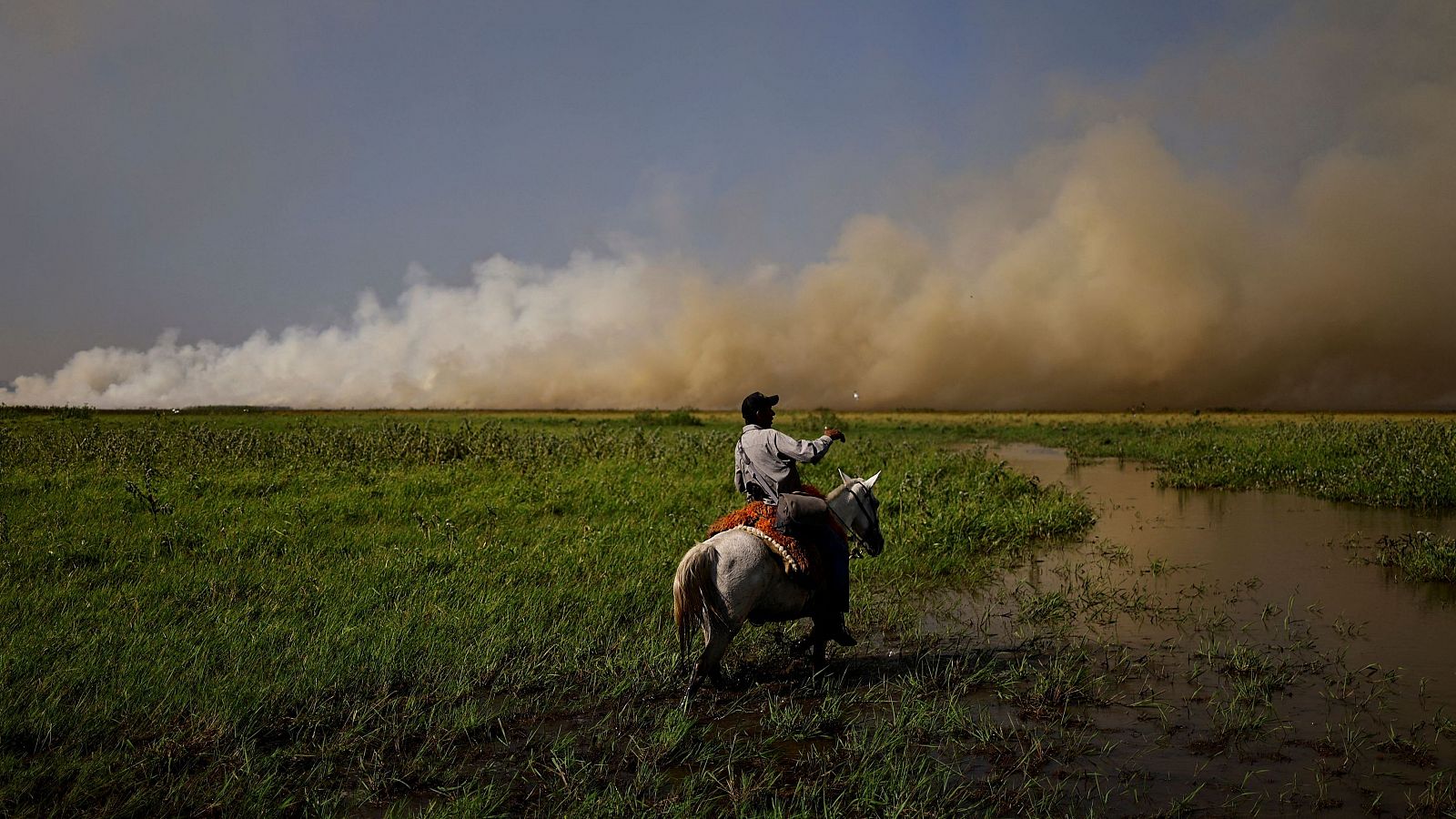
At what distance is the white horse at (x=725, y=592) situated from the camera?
20.9 ft

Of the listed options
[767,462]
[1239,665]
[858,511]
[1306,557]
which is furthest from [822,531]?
[1306,557]

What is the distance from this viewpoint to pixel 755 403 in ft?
23.0

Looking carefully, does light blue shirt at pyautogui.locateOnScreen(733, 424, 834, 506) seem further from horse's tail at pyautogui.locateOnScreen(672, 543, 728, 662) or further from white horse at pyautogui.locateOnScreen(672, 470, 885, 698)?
horse's tail at pyautogui.locateOnScreen(672, 543, 728, 662)

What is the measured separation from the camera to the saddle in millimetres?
6742

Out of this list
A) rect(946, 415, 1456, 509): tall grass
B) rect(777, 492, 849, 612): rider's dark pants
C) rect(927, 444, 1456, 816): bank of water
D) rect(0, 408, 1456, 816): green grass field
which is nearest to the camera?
rect(0, 408, 1456, 816): green grass field

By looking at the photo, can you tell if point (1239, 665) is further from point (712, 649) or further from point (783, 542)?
point (712, 649)

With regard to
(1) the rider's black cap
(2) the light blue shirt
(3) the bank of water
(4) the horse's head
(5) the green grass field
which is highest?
(1) the rider's black cap

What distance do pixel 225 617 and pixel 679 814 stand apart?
233 inches

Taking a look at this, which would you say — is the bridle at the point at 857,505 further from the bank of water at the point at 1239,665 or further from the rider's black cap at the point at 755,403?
the bank of water at the point at 1239,665

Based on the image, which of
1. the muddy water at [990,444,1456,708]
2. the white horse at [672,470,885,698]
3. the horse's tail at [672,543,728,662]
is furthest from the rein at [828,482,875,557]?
the muddy water at [990,444,1456,708]

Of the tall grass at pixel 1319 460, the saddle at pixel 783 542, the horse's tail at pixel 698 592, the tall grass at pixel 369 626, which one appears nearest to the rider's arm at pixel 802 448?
the saddle at pixel 783 542

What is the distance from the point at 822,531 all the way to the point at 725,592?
3.86 feet

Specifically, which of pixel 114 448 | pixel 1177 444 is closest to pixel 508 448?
pixel 114 448

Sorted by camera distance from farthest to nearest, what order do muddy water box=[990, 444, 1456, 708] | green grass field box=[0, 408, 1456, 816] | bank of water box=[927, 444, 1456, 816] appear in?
muddy water box=[990, 444, 1456, 708], bank of water box=[927, 444, 1456, 816], green grass field box=[0, 408, 1456, 816]
